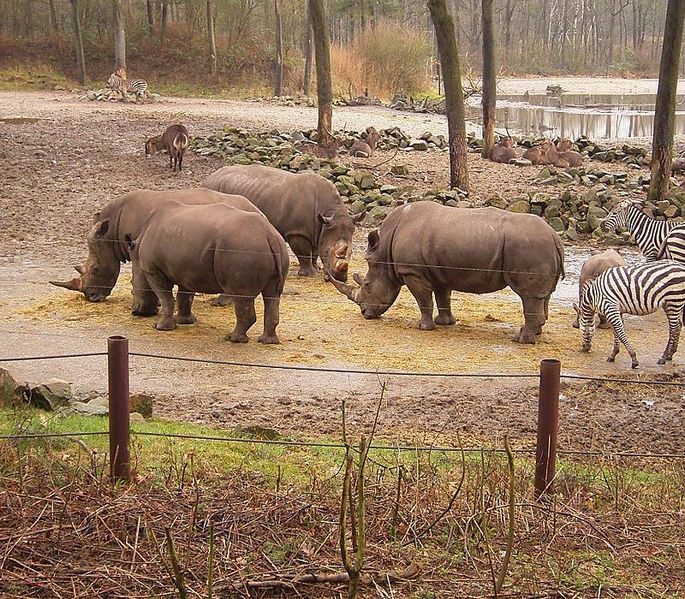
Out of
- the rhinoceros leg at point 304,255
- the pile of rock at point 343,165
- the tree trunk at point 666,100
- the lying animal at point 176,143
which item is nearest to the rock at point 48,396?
the rhinoceros leg at point 304,255

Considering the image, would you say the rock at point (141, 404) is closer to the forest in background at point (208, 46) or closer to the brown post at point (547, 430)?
the brown post at point (547, 430)

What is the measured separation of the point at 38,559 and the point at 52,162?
21.5 m

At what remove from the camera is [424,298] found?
571 inches

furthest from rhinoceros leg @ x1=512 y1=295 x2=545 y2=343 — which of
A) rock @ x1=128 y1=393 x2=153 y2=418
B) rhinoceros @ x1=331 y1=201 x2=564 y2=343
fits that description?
rock @ x1=128 y1=393 x2=153 y2=418

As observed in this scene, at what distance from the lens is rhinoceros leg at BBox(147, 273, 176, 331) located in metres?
14.0

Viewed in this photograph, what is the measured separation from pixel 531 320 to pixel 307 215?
4.71 meters

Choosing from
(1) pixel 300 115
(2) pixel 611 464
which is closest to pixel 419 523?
(2) pixel 611 464

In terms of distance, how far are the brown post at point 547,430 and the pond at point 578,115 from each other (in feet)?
116

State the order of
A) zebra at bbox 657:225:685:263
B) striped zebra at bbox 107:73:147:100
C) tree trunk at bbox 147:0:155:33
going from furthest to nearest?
tree trunk at bbox 147:0:155:33, striped zebra at bbox 107:73:147:100, zebra at bbox 657:225:685:263

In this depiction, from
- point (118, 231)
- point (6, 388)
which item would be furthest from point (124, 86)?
point (6, 388)

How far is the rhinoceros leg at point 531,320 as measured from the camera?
1373 centimetres

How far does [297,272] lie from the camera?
58.3 ft

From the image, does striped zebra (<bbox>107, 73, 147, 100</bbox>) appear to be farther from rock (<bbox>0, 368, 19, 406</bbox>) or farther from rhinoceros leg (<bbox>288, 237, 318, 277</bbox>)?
rock (<bbox>0, 368, 19, 406</bbox>)

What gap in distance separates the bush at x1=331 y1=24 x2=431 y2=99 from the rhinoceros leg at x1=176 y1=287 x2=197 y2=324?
44.9 metres
